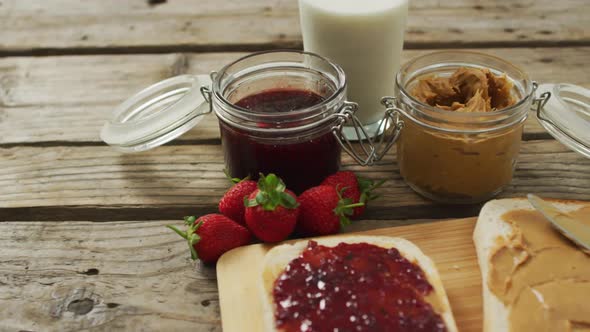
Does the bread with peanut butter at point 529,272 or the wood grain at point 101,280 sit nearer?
the bread with peanut butter at point 529,272

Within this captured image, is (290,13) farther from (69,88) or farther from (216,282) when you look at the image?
(216,282)

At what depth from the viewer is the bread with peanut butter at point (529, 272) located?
1.43m

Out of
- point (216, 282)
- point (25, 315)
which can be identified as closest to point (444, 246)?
point (216, 282)

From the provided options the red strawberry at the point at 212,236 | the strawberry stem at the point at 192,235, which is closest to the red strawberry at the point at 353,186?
the red strawberry at the point at 212,236

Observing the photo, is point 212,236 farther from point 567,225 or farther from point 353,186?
point 567,225

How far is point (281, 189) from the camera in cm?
164

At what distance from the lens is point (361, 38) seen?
2031 millimetres

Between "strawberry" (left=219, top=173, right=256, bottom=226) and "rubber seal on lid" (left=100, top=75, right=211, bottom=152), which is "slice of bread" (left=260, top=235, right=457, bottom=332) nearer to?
"strawberry" (left=219, top=173, right=256, bottom=226)

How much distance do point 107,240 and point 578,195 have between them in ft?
4.54

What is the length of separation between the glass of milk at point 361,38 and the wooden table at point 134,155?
0.25 m

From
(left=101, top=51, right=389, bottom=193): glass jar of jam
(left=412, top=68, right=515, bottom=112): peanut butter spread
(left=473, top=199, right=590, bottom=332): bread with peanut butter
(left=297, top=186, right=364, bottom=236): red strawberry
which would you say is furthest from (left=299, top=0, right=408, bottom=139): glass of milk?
(left=473, top=199, right=590, bottom=332): bread with peanut butter

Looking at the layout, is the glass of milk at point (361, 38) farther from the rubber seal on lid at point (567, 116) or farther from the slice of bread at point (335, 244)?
the slice of bread at point (335, 244)

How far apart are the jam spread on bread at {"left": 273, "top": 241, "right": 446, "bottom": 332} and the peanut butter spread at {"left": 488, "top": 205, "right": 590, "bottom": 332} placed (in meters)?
0.18

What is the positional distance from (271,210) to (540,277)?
66cm
